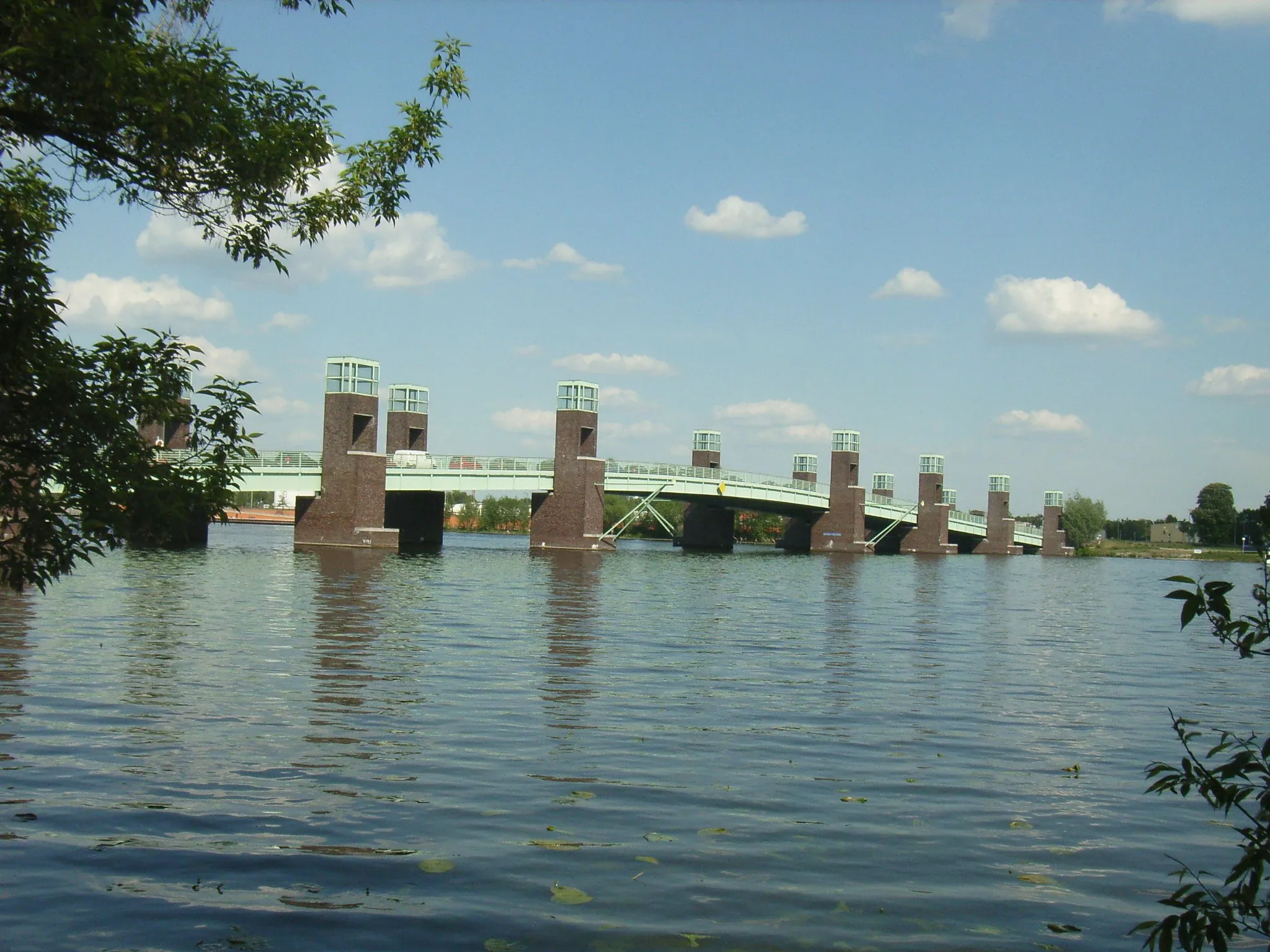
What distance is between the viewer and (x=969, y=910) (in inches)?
314

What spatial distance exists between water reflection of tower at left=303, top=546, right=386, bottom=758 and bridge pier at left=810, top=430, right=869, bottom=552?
64817 millimetres

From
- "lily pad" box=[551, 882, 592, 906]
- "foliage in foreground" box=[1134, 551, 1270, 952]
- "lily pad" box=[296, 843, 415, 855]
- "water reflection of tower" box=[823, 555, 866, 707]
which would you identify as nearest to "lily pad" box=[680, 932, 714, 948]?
"lily pad" box=[551, 882, 592, 906]

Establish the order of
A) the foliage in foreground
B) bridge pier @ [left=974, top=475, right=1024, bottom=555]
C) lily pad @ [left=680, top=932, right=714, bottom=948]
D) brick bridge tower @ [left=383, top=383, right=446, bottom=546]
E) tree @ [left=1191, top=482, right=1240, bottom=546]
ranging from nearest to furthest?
1. the foliage in foreground
2. lily pad @ [left=680, top=932, right=714, bottom=948]
3. brick bridge tower @ [left=383, top=383, right=446, bottom=546]
4. bridge pier @ [left=974, top=475, right=1024, bottom=555]
5. tree @ [left=1191, top=482, right=1240, bottom=546]

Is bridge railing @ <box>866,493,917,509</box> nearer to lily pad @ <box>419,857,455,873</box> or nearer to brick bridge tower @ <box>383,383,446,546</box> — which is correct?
brick bridge tower @ <box>383,383,446,546</box>

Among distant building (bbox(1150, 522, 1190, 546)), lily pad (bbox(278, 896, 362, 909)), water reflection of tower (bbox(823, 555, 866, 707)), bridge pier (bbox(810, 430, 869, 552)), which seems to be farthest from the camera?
distant building (bbox(1150, 522, 1190, 546))

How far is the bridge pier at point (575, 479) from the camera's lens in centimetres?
7175

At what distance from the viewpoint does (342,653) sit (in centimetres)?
1969

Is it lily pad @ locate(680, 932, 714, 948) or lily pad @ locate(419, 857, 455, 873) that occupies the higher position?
lily pad @ locate(419, 857, 455, 873)

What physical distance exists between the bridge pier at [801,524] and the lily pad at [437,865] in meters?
92.8

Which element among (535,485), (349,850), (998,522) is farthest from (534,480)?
A: (998,522)

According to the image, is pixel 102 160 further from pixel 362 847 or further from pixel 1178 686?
pixel 1178 686

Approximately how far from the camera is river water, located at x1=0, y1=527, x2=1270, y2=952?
7539 mm

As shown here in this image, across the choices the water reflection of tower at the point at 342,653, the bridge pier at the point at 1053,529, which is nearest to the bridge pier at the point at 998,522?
the bridge pier at the point at 1053,529

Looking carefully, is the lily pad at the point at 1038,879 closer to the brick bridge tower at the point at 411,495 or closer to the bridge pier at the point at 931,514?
the brick bridge tower at the point at 411,495
